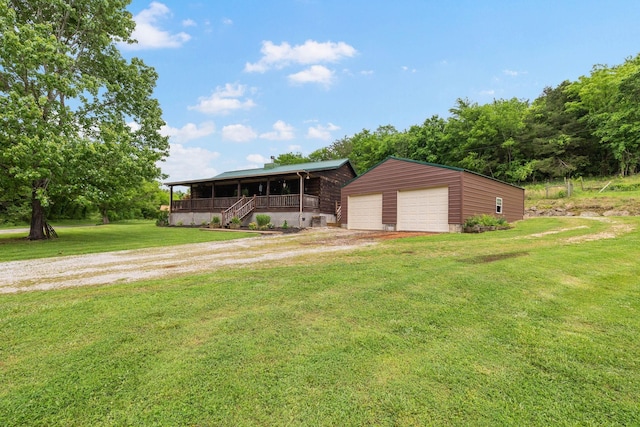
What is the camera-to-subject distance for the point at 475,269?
501 cm

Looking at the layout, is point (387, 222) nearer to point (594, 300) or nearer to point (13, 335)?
point (594, 300)

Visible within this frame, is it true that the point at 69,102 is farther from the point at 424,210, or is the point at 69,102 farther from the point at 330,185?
the point at 424,210

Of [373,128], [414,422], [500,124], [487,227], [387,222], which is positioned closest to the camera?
[414,422]

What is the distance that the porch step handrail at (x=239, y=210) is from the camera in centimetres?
1813

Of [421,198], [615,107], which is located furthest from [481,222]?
[615,107]

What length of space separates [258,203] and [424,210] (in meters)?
10.7

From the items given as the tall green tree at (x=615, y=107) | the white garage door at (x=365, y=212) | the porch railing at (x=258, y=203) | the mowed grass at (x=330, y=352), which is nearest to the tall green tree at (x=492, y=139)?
the tall green tree at (x=615, y=107)

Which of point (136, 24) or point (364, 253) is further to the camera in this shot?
point (136, 24)

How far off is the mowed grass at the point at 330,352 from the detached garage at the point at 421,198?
899 centimetres

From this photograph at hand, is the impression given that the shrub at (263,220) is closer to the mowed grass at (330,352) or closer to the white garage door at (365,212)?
the white garage door at (365,212)

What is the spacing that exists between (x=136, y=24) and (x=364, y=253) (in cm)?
1662

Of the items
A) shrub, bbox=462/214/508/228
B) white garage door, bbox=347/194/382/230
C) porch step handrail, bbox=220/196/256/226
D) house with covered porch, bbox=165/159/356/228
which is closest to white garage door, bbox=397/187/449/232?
shrub, bbox=462/214/508/228

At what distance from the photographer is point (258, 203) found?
64.2 ft

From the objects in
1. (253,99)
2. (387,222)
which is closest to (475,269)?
(387,222)
